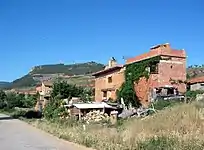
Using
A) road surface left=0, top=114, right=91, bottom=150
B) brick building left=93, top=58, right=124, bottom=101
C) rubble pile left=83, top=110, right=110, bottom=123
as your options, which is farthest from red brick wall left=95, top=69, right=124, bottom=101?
road surface left=0, top=114, right=91, bottom=150

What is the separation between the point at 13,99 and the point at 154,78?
69.1 metres

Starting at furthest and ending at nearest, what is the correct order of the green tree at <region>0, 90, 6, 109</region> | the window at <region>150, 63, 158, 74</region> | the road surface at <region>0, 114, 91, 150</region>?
the green tree at <region>0, 90, 6, 109</region> < the window at <region>150, 63, 158, 74</region> < the road surface at <region>0, 114, 91, 150</region>

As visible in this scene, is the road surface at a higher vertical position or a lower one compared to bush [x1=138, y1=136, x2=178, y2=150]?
lower

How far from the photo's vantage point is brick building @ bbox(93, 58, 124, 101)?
55.6 metres

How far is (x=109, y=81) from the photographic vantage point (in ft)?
196

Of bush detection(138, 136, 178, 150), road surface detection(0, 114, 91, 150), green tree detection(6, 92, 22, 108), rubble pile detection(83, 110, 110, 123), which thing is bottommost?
road surface detection(0, 114, 91, 150)

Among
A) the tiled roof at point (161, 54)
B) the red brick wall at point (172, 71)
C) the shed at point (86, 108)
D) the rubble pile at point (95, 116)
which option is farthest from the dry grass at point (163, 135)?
the tiled roof at point (161, 54)

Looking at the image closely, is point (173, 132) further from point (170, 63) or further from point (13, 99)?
point (13, 99)

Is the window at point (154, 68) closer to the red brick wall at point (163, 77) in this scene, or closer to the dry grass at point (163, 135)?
the red brick wall at point (163, 77)

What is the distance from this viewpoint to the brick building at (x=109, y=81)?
55.6m

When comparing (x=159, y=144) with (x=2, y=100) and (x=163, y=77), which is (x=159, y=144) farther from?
(x=2, y=100)

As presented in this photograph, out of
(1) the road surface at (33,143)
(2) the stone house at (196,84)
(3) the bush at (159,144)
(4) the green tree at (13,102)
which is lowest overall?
(1) the road surface at (33,143)

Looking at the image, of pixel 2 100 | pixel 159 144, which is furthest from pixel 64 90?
pixel 159 144

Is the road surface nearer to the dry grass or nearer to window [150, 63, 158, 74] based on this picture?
the dry grass
